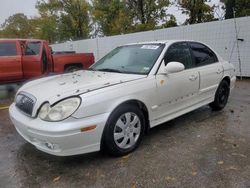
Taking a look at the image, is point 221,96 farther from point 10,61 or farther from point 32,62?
point 10,61

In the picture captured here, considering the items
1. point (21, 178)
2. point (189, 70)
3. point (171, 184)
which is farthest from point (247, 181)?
point (21, 178)

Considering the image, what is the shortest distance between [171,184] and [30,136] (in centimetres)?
176

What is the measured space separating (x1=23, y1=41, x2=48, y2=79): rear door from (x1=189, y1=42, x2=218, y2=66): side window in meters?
5.24

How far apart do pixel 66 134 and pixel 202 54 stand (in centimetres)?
325

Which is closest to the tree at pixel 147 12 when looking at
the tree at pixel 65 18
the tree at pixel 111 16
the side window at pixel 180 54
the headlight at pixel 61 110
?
the tree at pixel 111 16

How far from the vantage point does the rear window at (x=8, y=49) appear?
786 cm

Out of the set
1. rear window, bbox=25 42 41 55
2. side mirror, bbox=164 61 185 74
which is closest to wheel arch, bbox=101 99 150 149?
side mirror, bbox=164 61 185 74

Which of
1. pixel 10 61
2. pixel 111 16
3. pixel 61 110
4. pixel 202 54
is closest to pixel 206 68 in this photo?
pixel 202 54

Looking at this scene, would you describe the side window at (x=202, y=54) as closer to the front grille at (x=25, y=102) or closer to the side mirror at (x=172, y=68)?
the side mirror at (x=172, y=68)

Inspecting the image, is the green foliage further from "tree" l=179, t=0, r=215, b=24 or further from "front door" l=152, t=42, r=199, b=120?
"front door" l=152, t=42, r=199, b=120

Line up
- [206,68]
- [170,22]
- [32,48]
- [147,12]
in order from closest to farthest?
[206,68]
[32,48]
[170,22]
[147,12]

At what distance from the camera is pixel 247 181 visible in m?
2.89

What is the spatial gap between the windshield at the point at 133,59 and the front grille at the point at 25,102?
1357mm

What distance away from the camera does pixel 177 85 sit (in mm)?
4180
